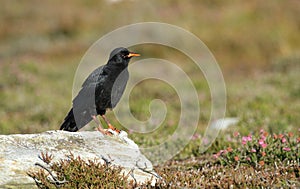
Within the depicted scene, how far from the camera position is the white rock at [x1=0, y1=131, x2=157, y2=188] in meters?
6.38

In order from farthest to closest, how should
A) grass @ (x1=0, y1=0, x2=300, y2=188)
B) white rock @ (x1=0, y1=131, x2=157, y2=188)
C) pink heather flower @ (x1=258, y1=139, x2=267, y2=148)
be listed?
grass @ (x1=0, y1=0, x2=300, y2=188) → pink heather flower @ (x1=258, y1=139, x2=267, y2=148) → white rock @ (x1=0, y1=131, x2=157, y2=188)

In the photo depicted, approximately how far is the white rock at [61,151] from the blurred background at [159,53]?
328cm

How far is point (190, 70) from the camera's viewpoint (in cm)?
2566

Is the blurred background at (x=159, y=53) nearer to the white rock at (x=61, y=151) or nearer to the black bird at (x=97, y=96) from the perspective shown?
the black bird at (x=97, y=96)

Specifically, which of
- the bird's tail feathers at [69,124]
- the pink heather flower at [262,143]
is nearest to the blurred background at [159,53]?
the bird's tail feathers at [69,124]

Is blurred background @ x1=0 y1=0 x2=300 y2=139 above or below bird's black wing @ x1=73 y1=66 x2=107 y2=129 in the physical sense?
above

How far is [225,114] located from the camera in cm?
1541

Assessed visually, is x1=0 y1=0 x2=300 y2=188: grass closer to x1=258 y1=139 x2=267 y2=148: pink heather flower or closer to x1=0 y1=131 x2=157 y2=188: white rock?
x1=258 y1=139 x2=267 y2=148: pink heather flower

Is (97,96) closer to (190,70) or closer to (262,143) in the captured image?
(262,143)

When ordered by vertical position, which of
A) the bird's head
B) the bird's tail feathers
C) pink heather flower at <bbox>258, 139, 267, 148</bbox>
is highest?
the bird's head

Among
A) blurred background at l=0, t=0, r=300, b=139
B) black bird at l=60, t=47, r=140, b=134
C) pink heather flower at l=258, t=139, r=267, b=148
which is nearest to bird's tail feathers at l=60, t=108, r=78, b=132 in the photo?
black bird at l=60, t=47, r=140, b=134

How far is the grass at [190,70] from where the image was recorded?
8190mm

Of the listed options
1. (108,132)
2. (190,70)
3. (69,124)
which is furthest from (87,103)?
(190,70)

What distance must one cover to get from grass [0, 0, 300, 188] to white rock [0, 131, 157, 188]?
51cm
